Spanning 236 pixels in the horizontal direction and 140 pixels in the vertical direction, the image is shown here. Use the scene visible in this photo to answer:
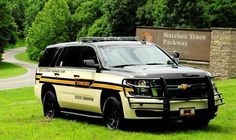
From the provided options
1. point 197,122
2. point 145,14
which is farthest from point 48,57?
point 145,14

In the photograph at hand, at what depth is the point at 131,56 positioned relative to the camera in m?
11.9

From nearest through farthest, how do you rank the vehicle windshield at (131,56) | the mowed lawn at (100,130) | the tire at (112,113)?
1. the mowed lawn at (100,130)
2. the tire at (112,113)
3. the vehicle windshield at (131,56)

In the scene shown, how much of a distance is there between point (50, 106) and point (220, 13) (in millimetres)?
54500

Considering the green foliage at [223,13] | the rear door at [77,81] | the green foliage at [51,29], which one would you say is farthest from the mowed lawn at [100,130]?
the green foliage at [51,29]

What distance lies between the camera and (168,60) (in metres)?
12.1

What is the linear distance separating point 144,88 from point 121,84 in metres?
0.52

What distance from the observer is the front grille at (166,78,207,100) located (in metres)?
10.4

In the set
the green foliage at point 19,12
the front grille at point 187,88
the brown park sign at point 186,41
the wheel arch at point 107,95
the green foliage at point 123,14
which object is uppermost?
the front grille at point 187,88

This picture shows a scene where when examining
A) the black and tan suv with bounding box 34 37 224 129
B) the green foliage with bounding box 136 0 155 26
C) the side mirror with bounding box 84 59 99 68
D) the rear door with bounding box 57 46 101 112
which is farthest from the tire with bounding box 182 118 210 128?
the green foliage with bounding box 136 0 155 26

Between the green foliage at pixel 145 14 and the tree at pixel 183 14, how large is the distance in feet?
16.6

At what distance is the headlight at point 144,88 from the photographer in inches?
407

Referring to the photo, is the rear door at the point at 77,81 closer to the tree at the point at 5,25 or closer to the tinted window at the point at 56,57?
the tinted window at the point at 56,57

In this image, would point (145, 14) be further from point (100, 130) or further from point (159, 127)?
point (100, 130)

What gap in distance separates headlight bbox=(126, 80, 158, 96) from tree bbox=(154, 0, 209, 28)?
51.7 metres
